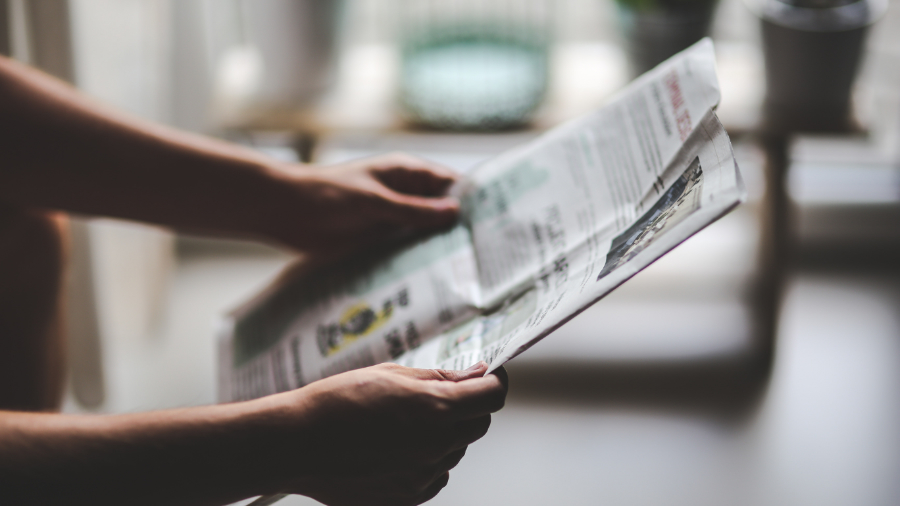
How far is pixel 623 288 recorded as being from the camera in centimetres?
102

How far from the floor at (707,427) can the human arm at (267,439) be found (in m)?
0.38

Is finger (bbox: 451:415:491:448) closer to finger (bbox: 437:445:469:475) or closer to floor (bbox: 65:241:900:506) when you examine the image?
finger (bbox: 437:445:469:475)

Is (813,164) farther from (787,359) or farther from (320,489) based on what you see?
(320,489)

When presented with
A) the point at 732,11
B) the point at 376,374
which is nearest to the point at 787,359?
the point at 732,11

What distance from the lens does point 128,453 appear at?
369mm

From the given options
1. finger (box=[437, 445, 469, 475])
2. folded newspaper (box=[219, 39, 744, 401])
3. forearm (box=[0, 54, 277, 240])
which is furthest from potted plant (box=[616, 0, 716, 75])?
finger (box=[437, 445, 469, 475])

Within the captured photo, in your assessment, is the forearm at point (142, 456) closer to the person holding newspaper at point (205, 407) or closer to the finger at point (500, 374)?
the person holding newspaper at point (205, 407)

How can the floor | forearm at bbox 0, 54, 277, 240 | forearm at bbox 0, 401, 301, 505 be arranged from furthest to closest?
the floor < forearm at bbox 0, 54, 277, 240 < forearm at bbox 0, 401, 301, 505

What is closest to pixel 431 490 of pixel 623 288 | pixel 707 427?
pixel 707 427

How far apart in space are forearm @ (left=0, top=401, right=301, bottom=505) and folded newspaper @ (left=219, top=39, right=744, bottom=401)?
114 mm

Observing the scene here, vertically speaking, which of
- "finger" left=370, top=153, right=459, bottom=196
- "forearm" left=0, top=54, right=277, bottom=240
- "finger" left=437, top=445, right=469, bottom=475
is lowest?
"finger" left=437, top=445, right=469, bottom=475

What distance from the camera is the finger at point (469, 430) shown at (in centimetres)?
39

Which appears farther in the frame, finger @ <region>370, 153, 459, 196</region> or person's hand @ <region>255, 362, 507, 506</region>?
finger @ <region>370, 153, 459, 196</region>

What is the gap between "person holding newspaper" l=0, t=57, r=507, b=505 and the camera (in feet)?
1.21
